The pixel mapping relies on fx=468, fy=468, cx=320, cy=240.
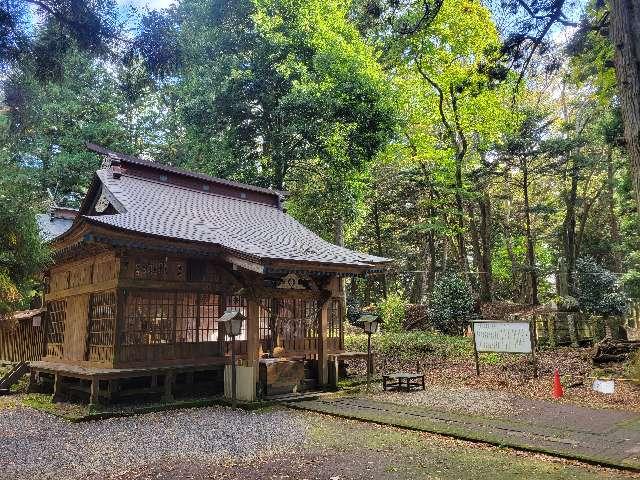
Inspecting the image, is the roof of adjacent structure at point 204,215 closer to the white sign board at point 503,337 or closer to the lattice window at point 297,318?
the lattice window at point 297,318

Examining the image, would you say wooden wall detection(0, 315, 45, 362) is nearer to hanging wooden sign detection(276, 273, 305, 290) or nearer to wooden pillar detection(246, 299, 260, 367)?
wooden pillar detection(246, 299, 260, 367)

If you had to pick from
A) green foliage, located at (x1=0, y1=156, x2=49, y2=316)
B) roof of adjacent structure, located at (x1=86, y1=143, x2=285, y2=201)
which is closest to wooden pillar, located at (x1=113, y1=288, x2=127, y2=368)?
green foliage, located at (x1=0, y1=156, x2=49, y2=316)

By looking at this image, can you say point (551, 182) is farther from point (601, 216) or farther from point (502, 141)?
point (502, 141)

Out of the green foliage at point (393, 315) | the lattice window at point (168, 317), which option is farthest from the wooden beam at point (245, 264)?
the green foliage at point (393, 315)

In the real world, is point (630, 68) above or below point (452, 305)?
above

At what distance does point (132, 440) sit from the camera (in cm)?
742

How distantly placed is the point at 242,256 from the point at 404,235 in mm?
22920

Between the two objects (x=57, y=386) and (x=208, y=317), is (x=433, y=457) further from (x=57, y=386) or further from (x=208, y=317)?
(x=57, y=386)

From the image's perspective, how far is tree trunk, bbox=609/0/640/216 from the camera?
4.73 m

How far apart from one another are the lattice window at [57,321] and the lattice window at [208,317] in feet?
13.5

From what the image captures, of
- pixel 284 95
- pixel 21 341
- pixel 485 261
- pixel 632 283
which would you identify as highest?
pixel 284 95

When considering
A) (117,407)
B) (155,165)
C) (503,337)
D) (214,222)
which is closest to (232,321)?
(117,407)

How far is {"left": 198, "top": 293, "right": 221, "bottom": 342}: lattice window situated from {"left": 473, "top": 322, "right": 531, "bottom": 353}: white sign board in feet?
23.1

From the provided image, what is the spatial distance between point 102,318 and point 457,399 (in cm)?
836
